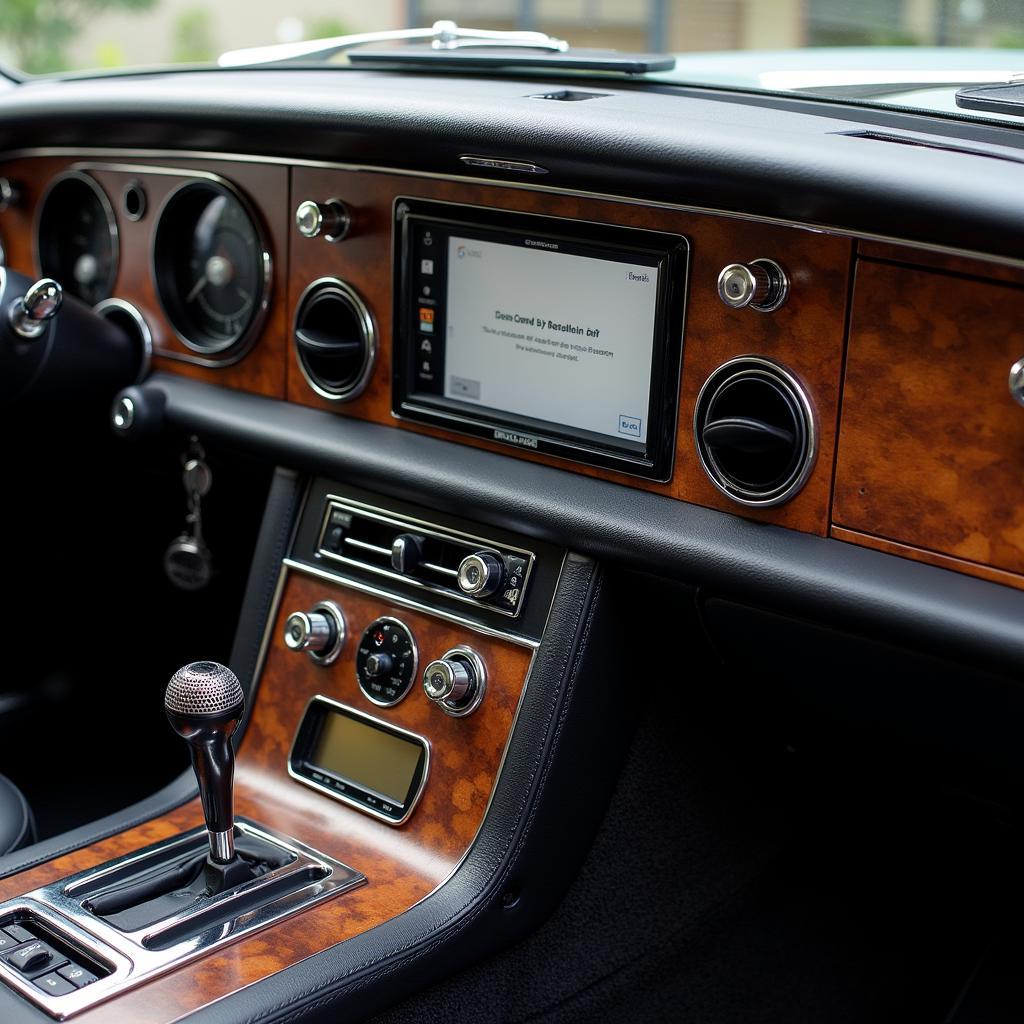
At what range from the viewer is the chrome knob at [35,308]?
1633mm

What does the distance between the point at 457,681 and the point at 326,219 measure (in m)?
0.56

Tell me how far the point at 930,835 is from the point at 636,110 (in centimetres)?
119

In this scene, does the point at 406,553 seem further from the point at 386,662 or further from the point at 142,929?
the point at 142,929

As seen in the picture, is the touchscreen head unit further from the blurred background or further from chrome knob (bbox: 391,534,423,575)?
the blurred background

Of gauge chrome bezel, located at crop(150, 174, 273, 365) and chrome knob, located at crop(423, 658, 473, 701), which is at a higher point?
gauge chrome bezel, located at crop(150, 174, 273, 365)

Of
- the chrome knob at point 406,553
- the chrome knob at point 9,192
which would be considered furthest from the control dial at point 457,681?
the chrome knob at point 9,192

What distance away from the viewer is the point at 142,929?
1.24 meters

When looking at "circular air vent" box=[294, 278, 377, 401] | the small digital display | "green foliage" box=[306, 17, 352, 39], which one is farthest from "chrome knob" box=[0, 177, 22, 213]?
"green foliage" box=[306, 17, 352, 39]

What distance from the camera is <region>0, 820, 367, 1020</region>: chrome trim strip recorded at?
1.15 meters

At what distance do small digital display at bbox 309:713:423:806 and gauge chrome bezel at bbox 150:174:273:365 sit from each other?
0.52 metres

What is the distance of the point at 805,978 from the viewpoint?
5.85 feet

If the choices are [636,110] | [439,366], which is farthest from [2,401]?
[636,110]

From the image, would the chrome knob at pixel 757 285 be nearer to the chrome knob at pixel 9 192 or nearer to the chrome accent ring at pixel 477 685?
the chrome accent ring at pixel 477 685

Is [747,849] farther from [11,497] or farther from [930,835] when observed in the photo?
[11,497]
